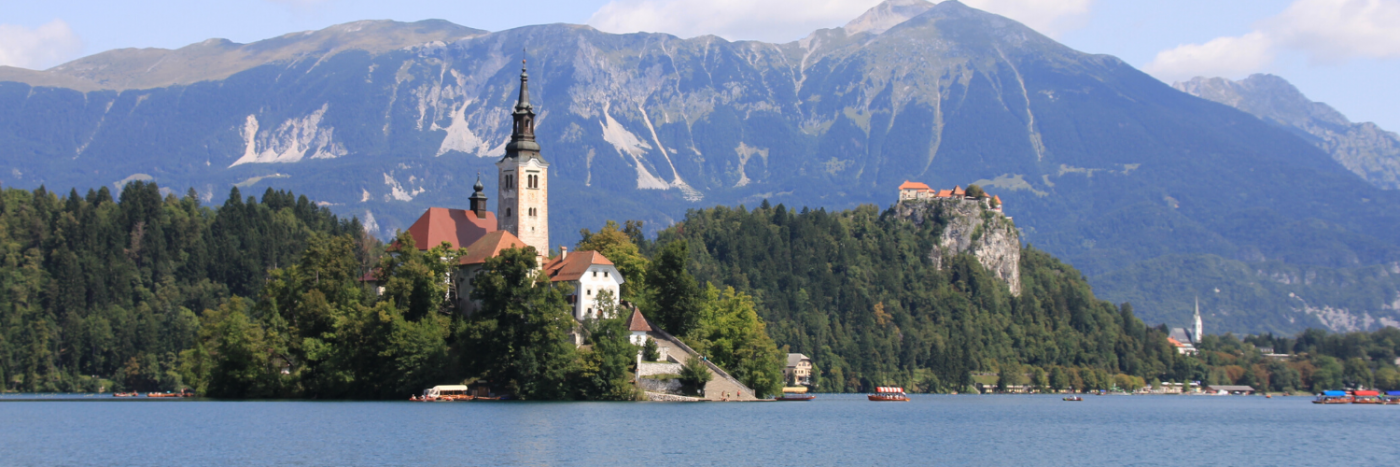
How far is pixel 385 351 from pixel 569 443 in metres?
34.4

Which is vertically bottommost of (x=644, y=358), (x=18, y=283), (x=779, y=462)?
(x=779, y=462)

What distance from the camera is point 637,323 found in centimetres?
9456

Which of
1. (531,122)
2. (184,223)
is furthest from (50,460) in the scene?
(184,223)

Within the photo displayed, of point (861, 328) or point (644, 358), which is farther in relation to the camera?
point (861, 328)

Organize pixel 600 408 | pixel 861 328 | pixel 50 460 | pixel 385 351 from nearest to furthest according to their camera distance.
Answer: pixel 50 460 < pixel 600 408 < pixel 385 351 < pixel 861 328

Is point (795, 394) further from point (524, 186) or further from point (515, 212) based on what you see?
point (524, 186)

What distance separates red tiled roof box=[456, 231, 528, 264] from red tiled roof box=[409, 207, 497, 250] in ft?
31.3

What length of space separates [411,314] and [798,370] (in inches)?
2808

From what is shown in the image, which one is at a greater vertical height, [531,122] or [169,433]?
[531,122]

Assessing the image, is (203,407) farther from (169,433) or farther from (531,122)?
(531,122)

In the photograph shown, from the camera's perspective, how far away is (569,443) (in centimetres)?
6072

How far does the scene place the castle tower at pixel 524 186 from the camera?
11175cm

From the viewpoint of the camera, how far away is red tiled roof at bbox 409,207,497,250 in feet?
362

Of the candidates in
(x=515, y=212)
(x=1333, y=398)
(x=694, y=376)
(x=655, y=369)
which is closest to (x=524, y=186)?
(x=515, y=212)
